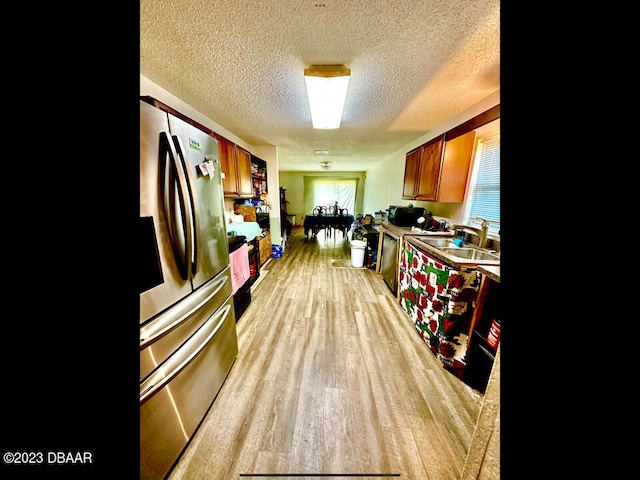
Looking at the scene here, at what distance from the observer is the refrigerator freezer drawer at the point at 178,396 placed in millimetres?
840

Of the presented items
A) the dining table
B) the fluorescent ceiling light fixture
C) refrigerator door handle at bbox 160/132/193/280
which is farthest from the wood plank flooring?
the dining table

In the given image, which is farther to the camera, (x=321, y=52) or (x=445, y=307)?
(x=445, y=307)

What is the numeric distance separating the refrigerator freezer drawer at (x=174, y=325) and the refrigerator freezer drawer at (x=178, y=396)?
4cm

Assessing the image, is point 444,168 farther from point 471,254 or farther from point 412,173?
point 471,254

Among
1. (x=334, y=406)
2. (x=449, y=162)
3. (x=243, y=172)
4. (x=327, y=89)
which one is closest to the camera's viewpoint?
(x=334, y=406)

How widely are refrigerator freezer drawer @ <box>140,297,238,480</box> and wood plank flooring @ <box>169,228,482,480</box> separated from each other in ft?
0.37

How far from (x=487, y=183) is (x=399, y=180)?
2134mm

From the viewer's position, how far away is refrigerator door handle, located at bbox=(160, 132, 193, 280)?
90 cm

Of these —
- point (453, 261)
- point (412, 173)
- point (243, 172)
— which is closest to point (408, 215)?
point (412, 173)

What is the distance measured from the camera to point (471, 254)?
70.9 inches

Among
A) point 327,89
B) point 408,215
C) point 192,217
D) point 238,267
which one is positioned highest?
point 327,89
